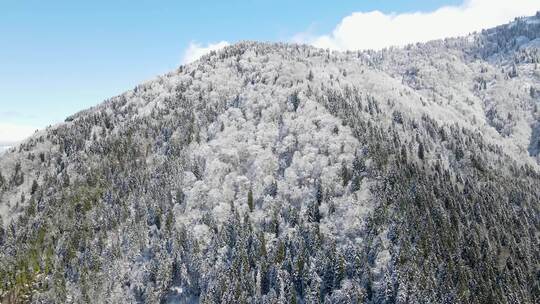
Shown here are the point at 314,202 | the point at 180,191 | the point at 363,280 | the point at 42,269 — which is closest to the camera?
the point at 363,280

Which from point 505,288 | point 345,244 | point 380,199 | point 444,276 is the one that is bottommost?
point 505,288

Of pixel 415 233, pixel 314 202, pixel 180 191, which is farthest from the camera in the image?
pixel 180 191

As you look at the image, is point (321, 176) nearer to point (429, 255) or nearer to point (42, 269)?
point (429, 255)

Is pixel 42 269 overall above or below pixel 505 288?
above

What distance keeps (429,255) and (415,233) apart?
866 cm

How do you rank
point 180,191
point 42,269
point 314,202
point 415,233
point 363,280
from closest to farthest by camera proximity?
point 363,280, point 415,233, point 314,202, point 42,269, point 180,191

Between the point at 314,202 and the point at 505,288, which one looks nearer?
the point at 505,288

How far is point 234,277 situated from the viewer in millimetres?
159750

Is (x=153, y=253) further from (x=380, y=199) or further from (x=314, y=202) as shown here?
(x=380, y=199)

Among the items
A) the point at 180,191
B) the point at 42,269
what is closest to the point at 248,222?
the point at 180,191

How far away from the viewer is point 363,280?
146m

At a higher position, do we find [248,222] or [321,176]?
[321,176]

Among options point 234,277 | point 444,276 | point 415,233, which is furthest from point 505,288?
point 234,277

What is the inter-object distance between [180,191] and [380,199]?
3397 inches
